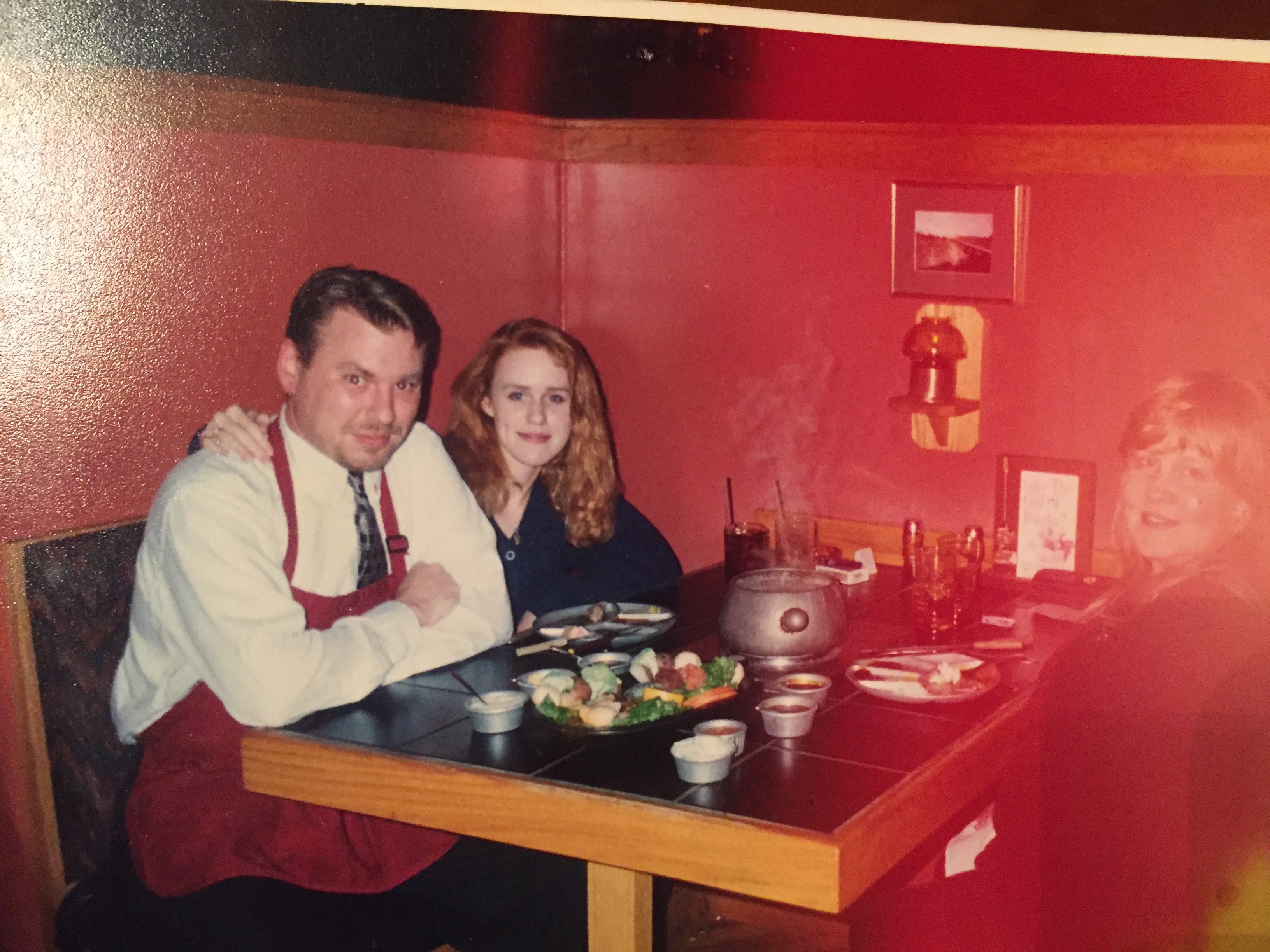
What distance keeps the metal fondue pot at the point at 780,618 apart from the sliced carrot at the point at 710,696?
100 millimetres

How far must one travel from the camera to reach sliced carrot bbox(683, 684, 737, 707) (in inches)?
53.6

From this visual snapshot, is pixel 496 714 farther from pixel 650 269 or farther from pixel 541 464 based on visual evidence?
pixel 650 269

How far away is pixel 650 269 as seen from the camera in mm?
2654

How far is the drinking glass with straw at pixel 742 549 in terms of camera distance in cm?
Answer: 212

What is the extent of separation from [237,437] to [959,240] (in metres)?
1.35

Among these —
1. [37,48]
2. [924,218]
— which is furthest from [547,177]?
[37,48]

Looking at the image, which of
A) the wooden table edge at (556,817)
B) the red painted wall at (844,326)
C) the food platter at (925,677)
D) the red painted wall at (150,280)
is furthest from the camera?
the red painted wall at (844,326)

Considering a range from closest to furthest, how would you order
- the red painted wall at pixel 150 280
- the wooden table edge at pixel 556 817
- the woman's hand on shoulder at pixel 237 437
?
the wooden table edge at pixel 556 817
the red painted wall at pixel 150 280
the woman's hand on shoulder at pixel 237 437

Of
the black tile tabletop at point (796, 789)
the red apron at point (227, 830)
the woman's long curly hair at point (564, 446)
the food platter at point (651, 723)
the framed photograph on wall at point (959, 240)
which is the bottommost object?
the red apron at point (227, 830)

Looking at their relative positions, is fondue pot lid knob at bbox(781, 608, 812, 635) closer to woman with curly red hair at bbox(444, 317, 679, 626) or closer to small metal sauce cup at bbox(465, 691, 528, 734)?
small metal sauce cup at bbox(465, 691, 528, 734)

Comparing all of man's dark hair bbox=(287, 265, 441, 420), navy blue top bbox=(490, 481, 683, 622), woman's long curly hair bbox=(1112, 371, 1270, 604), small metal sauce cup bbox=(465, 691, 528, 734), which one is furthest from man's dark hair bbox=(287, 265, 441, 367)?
woman's long curly hair bbox=(1112, 371, 1270, 604)

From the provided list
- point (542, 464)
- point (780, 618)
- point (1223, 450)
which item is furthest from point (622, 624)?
point (1223, 450)

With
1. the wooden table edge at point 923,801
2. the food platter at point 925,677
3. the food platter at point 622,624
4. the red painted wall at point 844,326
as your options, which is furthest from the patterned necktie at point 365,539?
the red painted wall at point 844,326

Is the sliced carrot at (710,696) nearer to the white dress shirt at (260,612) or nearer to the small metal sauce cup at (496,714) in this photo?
the small metal sauce cup at (496,714)
